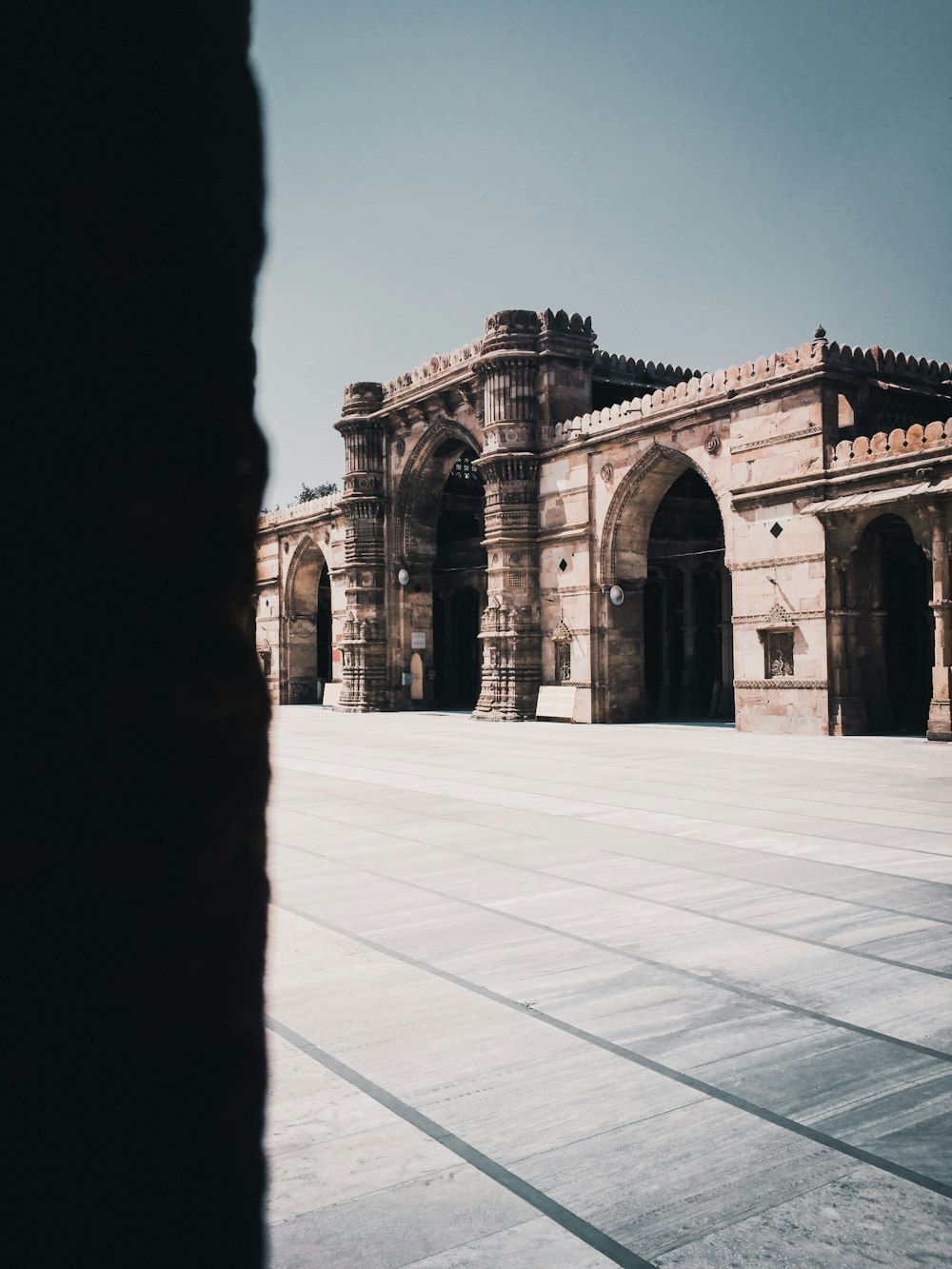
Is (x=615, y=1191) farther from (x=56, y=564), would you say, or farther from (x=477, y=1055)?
(x=56, y=564)

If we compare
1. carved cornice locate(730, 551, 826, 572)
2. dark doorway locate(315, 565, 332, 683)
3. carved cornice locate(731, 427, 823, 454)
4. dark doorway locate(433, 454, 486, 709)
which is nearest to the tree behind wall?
carved cornice locate(730, 551, 826, 572)

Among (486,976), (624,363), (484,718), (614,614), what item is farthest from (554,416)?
(486,976)

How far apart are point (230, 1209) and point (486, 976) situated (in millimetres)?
3511

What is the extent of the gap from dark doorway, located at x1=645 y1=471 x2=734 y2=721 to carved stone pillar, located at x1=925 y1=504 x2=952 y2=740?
7.59m

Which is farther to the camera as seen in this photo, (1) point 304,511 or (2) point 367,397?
(1) point 304,511

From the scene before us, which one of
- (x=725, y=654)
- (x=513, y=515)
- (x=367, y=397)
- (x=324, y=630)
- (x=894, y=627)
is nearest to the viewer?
(x=894, y=627)

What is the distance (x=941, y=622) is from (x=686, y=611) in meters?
8.65

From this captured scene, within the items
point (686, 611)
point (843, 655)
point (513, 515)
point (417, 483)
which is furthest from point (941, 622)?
point (417, 483)

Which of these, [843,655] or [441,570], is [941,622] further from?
[441,570]

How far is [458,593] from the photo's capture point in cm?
3083

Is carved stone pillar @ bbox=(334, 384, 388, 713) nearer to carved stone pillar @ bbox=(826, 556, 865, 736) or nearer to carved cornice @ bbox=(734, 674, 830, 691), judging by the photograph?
carved cornice @ bbox=(734, 674, 830, 691)

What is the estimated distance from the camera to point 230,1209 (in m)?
0.79

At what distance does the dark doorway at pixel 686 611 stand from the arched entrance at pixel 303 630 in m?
13.8

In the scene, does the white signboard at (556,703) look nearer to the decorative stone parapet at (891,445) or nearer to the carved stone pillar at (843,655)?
the carved stone pillar at (843,655)
